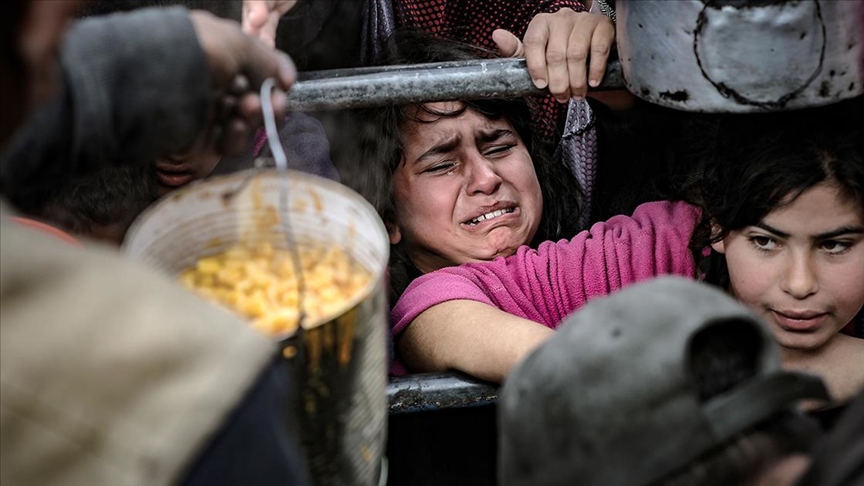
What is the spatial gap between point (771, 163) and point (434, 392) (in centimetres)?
89

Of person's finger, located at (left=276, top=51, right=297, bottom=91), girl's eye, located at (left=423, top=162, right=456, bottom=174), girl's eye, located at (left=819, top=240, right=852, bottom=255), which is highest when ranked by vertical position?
person's finger, located at (left=276, top=51, right=297, bottom=91)

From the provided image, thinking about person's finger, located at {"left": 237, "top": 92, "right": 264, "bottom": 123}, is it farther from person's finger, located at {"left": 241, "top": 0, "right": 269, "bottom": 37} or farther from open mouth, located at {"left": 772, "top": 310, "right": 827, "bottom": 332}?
open mouth, located at {"left": 772, "top": 310, "right": 827, "bottom": 332}

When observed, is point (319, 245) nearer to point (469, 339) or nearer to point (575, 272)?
point (469, 339)

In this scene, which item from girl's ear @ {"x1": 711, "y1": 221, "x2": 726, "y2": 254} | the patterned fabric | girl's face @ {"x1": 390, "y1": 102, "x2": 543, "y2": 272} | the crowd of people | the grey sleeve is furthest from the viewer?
the patterned fabric

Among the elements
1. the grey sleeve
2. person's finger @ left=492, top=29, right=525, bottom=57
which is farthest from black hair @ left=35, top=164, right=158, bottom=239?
the grey sleeve

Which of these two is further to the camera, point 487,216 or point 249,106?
point 487,216

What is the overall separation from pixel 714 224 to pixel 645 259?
18 cm

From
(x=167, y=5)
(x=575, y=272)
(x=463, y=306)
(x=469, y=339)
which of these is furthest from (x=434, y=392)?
(x=167, y=5)

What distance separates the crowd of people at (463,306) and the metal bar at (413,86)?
6 centimetres

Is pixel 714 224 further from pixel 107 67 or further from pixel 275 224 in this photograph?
pixel 107 67

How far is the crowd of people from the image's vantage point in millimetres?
867

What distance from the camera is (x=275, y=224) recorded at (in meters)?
1.47

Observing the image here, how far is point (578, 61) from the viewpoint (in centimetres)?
197

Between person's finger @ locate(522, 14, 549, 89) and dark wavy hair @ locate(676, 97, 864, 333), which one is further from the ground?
person's finger @ locate(522, 14, 549, 89)
